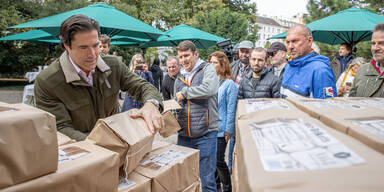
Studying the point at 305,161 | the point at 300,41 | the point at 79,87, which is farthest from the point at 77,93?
the point at 300,41

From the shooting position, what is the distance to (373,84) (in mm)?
2217

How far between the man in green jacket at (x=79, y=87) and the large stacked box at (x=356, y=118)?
3.04 feet

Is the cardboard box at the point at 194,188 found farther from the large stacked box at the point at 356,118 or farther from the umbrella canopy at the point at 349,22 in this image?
the umbrella canopy at the point at 349,22

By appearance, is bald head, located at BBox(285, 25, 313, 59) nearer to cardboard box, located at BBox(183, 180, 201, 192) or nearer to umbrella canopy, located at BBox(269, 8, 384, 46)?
cardboard box, located at BBox(183, 180, 201, 192)

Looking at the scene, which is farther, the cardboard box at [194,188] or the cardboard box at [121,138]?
the cardboard box at [194,188]

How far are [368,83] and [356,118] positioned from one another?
5.67 ft

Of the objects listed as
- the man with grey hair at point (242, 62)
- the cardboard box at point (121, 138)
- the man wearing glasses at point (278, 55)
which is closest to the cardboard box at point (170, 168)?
the cardboard box at point (121, 138)

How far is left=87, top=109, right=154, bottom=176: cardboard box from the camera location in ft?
4.08

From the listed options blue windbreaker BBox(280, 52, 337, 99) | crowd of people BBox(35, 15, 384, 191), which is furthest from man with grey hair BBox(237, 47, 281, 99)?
blue windbreaker BBox(280, 52, 337, 99)

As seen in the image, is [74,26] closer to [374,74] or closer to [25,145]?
[25,145]

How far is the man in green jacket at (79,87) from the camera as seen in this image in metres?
1.58

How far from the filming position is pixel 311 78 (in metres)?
2.34

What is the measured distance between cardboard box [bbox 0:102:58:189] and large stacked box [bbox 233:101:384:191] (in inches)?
28.5

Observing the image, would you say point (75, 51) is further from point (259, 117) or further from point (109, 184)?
point (259, 117)
